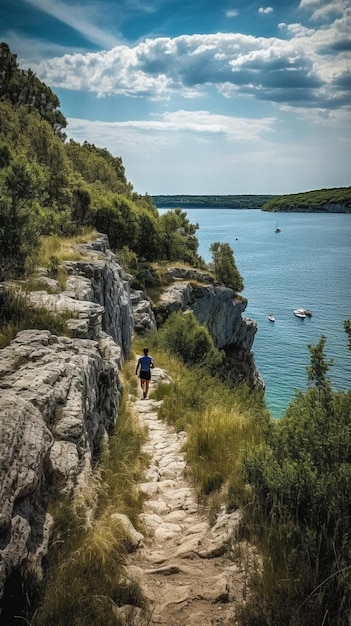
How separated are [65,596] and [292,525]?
2272 millimetres

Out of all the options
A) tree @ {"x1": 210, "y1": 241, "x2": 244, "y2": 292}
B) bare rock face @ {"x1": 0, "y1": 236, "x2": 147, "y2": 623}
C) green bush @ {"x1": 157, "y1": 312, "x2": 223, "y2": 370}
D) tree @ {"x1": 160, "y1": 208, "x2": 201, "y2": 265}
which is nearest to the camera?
bare rock face @ {"x1": 0, "y1": 236, "x2": 147, "y2": 623}

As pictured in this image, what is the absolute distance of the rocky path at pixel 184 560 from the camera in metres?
Result: 4.17

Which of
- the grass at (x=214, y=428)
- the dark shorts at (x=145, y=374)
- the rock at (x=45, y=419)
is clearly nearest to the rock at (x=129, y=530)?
the rock at (x=45, y=419)

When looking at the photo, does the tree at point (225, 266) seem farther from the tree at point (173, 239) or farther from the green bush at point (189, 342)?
the green bush at point (189, 342)

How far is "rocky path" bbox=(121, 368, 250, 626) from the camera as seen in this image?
4.17m

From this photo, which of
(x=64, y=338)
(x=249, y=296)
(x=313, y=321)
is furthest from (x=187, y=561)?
(x=249, y=296)

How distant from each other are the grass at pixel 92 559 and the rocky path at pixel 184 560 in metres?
0.24

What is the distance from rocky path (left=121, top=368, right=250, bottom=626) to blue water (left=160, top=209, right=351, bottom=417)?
6.14 metres

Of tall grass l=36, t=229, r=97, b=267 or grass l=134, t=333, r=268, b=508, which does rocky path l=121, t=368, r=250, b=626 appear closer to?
grass l=134, t=333, r=268, b=508

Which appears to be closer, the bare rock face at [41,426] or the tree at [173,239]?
the bare rock face at [41,426]

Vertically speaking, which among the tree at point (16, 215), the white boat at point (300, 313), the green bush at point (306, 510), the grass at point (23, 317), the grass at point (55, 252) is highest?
the tree at point (16, 215)

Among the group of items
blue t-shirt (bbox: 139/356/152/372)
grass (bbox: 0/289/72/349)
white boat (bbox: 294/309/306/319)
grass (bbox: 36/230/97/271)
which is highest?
grass (bbox: 36/230/97/271)

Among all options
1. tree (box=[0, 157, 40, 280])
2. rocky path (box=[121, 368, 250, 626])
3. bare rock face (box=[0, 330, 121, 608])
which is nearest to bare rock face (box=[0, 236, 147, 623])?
bare rock face (box=[0, 330, 121, 608])

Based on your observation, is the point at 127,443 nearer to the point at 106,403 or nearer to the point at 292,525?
the point at 106,403
